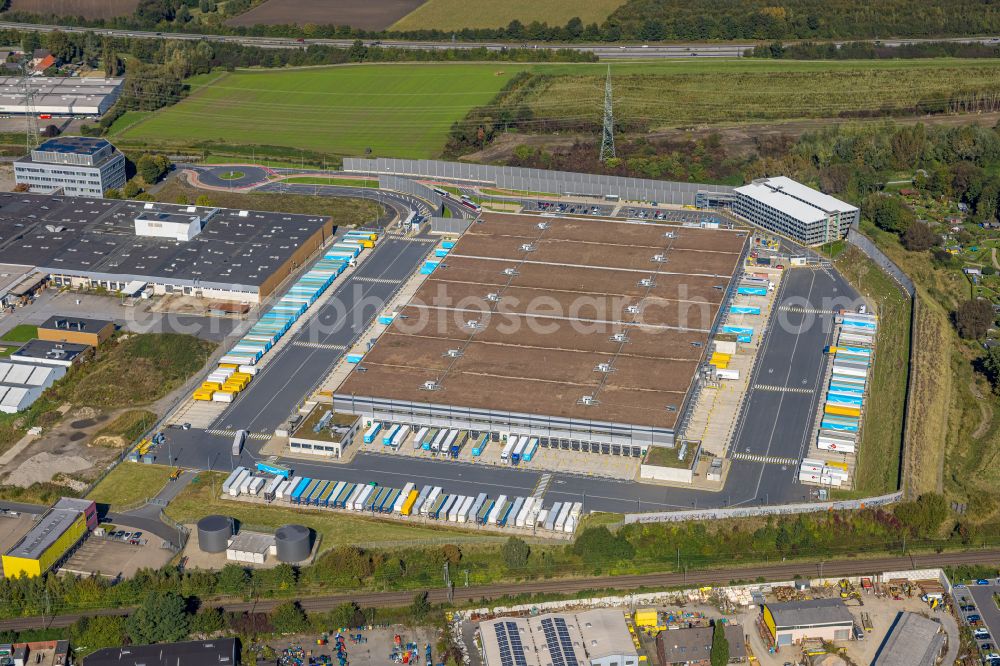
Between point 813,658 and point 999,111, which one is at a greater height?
point 999,111

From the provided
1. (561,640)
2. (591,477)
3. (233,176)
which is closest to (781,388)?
(591,477)

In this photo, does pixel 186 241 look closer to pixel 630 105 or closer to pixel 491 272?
pixel 491 272

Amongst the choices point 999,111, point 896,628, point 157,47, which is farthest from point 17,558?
point 999,111

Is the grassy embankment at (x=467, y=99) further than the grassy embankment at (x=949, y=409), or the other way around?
the grassy embankment at (x=467, y=99)

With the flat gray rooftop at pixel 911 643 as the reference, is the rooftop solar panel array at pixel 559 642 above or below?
below

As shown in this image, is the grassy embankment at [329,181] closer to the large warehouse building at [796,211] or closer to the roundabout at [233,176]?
the roundabout at [233,176]

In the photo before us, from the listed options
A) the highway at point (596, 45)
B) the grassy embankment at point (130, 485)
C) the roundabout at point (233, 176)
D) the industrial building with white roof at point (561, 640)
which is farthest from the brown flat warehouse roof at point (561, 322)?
the highway at point (596, 45)

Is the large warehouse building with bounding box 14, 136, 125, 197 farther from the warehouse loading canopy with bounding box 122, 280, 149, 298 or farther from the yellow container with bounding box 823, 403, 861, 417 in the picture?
the yellow container with bounding box 823, 403, 861, 417
